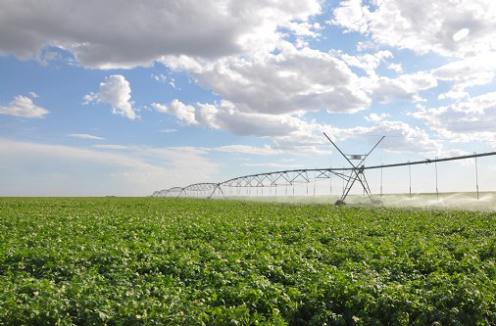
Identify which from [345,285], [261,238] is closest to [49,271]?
[345,285]

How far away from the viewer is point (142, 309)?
962 centimetres

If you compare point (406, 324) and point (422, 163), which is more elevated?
point (422, 163)

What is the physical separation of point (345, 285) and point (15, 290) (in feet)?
25.0

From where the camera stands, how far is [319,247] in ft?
57.0

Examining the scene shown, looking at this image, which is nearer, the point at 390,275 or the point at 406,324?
the point at 406,324

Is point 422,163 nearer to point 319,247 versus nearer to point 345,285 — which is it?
point 319,247

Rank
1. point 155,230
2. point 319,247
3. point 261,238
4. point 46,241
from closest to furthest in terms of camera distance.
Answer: point 319,247 < point 46,241 < point 261,238 < point 155,230

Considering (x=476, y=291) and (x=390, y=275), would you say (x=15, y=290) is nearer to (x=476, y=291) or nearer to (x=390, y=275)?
(x=390, y=275)

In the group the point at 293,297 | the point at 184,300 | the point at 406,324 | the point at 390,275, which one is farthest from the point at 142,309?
the point at 390,275

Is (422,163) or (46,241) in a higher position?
(422,163)

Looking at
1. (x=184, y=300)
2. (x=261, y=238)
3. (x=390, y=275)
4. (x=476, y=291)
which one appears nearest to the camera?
(x=184, y=300)

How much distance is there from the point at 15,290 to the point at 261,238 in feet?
37.4

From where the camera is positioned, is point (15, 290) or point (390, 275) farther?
point (390, 275)

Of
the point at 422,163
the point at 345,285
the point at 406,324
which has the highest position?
the point at 422,163
